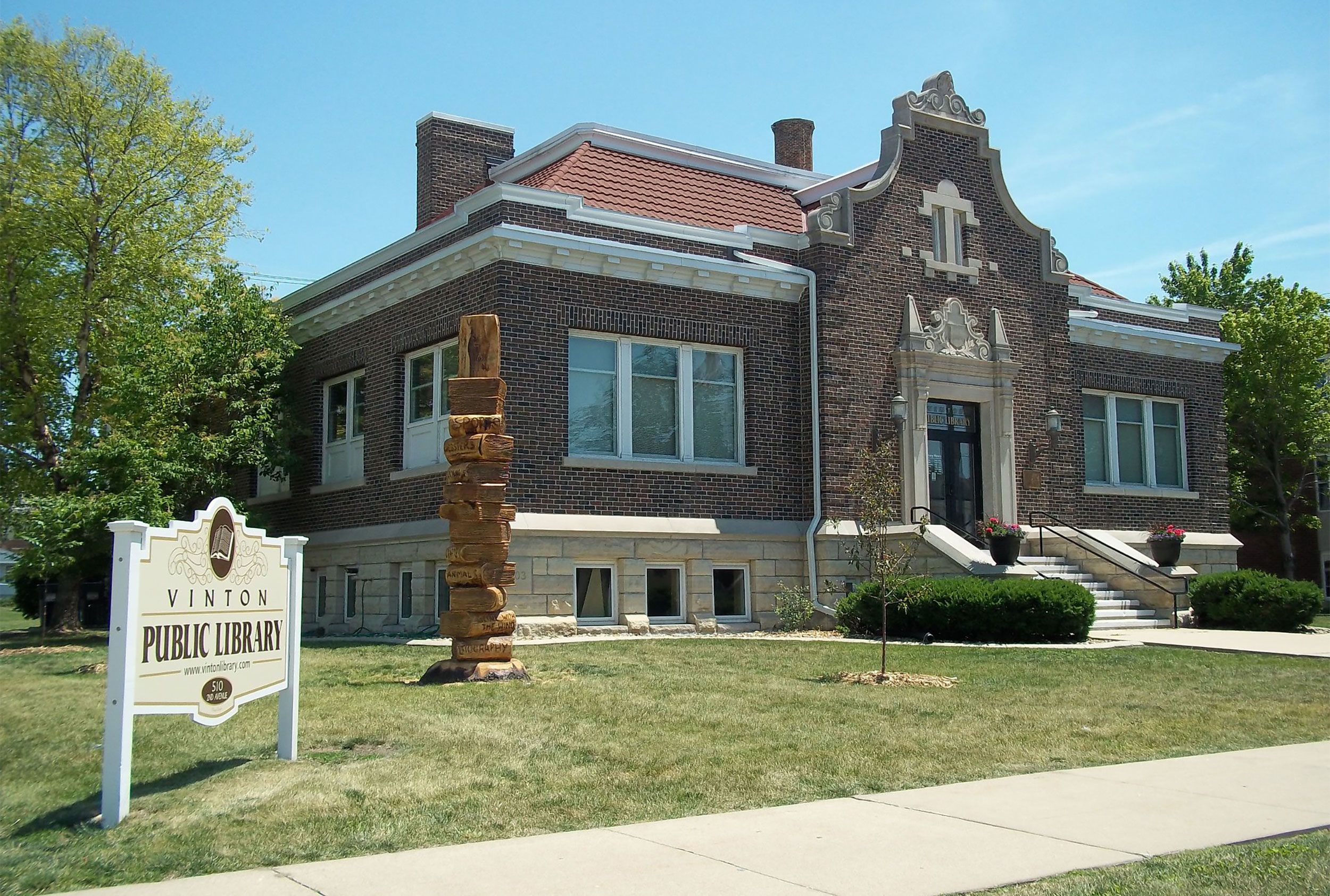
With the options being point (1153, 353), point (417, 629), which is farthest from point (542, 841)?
point (1153, 353)

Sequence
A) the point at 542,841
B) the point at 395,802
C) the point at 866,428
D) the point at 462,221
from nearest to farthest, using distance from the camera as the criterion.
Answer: the point at 542,841 < the point at 395,802 < the point at 462,221 < the point at 866,428

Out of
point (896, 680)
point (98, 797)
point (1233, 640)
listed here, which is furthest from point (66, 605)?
point (1233, 640)

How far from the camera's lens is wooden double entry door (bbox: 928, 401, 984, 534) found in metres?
22.1

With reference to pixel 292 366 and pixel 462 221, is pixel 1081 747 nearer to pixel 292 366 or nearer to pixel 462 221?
pixel 462 221

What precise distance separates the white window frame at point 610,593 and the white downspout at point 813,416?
338 cm

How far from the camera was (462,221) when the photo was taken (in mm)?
18500

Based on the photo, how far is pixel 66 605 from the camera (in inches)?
787

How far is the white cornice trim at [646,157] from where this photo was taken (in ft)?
73.8

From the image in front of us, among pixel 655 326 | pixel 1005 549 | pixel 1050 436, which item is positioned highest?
pixel 655 326

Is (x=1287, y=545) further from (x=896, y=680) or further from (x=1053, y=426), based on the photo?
(x=896, y=680)

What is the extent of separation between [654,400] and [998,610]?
6306 millimetres

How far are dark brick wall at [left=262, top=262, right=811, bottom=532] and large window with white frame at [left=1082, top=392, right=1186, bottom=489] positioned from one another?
806 centimetres

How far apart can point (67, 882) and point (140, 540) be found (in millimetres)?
1755

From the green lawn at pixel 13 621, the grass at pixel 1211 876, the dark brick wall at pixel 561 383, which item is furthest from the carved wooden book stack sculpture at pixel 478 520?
the green lawn at pixel 13 621
